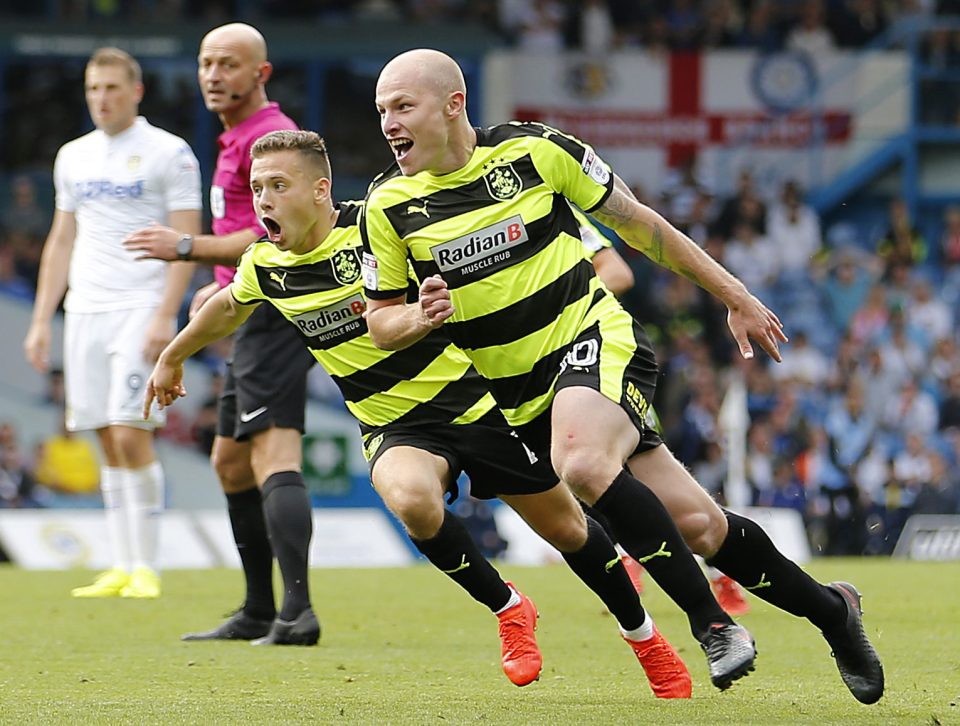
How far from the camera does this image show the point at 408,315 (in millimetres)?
5223

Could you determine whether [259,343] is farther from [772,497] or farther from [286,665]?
[772,497]

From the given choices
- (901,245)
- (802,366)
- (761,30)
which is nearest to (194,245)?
(802,366)

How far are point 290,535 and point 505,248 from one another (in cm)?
202

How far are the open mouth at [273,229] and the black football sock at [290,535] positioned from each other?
4.01 feet

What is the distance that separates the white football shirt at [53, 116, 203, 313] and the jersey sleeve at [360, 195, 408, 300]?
11.4 feet

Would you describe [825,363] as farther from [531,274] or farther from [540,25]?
[531,274]

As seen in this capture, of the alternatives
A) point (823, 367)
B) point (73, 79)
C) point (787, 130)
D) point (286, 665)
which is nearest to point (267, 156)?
point (286, 665)

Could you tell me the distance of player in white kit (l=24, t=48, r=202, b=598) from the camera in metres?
8.73

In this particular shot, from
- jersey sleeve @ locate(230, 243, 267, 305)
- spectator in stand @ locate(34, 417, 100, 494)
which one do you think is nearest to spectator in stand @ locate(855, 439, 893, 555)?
spectator in stand @ locate(34, 417, 100, 494)

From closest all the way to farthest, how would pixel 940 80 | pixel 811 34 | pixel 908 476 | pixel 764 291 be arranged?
pixel 908 476 < pixel 764 291 < pixel 940 80 < pixel 811 34

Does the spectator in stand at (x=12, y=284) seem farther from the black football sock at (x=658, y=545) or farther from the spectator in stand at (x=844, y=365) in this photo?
the black football sock at (x=658, y=545)

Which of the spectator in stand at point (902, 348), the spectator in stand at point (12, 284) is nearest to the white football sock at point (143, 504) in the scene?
the spectator in stand at point (12, 284)

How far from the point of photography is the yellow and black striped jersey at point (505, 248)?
210 inches

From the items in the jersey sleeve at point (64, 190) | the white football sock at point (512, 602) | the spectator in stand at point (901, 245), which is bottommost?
the spectator in stand at point (901, 245)
